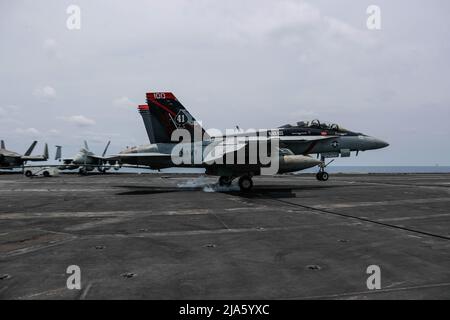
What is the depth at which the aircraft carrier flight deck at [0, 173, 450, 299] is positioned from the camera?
14.5ft

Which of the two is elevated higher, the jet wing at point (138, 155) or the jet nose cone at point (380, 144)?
the jet nose cone at point (380, 144)

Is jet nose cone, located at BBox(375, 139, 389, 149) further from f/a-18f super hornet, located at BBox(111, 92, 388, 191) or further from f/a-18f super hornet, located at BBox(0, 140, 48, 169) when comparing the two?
f/a-18f super hornet, located at BBox(0, 140, 48, 169)

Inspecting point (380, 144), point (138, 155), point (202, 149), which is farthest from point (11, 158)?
point (380, 144)

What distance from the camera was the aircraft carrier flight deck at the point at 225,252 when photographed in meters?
4.43

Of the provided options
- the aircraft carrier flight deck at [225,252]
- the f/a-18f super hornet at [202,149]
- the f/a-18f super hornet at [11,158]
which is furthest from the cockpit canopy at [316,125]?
the f/a-18f super hornet at [11,158]

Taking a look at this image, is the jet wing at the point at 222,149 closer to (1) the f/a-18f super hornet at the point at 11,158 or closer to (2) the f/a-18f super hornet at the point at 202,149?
(2) the f/a-18f super hornet at the point at 202,149

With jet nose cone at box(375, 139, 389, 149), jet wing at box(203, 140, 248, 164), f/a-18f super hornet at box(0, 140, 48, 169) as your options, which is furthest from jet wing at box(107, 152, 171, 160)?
f/a-18f super hornet at box(0, 140, 48, 169)

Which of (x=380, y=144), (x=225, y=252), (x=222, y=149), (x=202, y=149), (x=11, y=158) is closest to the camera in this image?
(x=225, y=252)

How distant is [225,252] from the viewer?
6.39 m

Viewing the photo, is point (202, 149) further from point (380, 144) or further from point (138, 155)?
point (380, 144)

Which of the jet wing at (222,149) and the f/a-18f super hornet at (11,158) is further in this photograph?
the f/a-18f super hornet at (11,158)

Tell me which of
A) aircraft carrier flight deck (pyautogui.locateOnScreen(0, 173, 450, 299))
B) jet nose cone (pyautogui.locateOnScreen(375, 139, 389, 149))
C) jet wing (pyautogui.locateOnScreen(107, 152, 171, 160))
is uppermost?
jet nose cone (pyautogui.locateOnScreen(375, 139, 389, 149))
